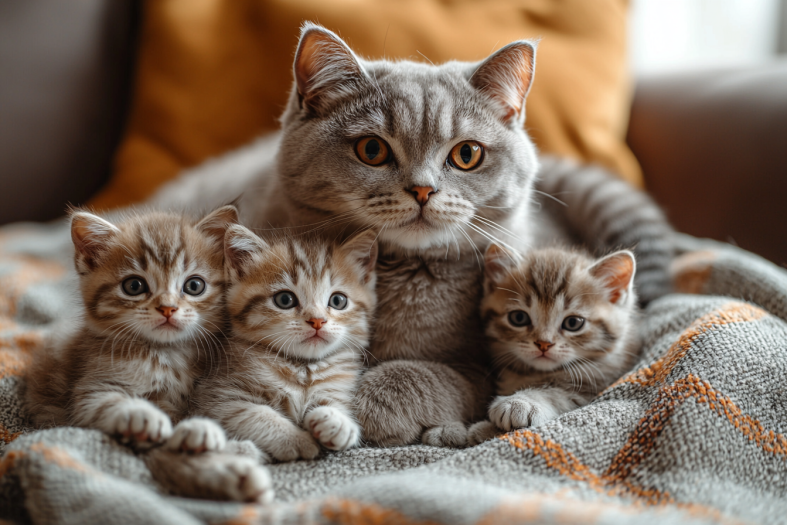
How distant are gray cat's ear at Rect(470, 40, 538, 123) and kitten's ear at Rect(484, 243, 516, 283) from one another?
12.8 inches

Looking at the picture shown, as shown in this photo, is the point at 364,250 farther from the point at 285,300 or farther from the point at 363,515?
the point at 363,515

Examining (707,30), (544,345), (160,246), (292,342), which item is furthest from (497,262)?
(707,30)

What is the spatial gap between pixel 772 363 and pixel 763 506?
13.1 inches

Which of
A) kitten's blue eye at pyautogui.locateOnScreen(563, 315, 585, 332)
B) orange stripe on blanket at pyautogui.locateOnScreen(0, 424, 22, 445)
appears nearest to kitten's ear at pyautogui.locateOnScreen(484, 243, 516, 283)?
kitten's blue eye at pyautogui.locateOnScreen(563, 315, 585, 332)

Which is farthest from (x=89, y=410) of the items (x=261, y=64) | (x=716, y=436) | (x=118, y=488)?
(x=261, y=64)

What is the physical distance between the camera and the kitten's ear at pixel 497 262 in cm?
138

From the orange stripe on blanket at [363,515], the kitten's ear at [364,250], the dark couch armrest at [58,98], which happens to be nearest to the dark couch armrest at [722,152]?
the kitten's ear at [364,250]

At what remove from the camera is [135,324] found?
3.61ft

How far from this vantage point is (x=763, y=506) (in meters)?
0.87

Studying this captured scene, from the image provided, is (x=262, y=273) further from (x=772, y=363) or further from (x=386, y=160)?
(x=772, y=363)

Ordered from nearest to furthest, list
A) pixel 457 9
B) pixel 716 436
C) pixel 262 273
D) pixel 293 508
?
pixel 293 508
pixel 716 436
pixel 262 273
pixel 457 9

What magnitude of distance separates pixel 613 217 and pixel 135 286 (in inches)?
51.3

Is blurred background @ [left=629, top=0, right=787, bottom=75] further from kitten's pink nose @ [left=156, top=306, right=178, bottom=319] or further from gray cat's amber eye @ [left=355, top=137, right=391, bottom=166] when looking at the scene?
kitten's pink nose @ [left=156, top=306, right=178, bottom=319]

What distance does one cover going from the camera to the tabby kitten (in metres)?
1.09
